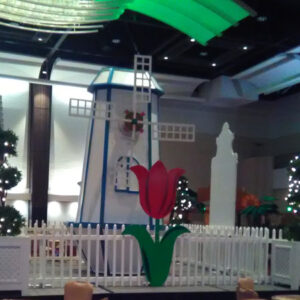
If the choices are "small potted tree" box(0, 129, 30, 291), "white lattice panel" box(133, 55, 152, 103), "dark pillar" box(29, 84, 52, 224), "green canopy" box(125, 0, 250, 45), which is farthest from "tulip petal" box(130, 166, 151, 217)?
"dark pillar" box(29, 84, 52, 224)

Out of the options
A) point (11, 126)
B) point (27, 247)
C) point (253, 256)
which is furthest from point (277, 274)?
point (11, 126)

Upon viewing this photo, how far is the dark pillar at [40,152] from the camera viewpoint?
17.2 m

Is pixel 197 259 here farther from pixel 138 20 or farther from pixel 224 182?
pixel 138 20

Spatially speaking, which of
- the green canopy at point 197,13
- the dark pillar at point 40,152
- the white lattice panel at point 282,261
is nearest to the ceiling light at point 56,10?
the green canopy at point 197,13

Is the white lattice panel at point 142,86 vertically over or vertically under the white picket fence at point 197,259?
over

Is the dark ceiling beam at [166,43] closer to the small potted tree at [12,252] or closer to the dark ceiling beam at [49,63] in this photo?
the dark ceiling beam at [49,63]

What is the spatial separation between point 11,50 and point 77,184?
4862mm

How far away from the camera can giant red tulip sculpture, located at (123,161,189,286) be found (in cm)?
922

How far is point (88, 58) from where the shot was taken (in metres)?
17.0

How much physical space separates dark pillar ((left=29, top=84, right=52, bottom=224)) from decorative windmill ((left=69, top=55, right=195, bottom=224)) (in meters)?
6.28

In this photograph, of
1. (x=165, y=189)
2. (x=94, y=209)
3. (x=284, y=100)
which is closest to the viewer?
(x=165, y=189)

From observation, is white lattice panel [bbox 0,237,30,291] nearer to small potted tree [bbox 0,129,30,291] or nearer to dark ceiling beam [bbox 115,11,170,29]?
small potted tree [bbox 0,129,30,291]

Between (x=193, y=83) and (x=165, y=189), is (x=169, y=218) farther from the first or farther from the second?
(x=165, y=189)

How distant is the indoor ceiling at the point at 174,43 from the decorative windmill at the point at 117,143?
87.5 inches
